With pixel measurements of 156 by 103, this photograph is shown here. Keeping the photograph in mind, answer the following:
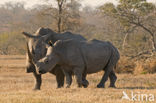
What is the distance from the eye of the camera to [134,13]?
23.7m

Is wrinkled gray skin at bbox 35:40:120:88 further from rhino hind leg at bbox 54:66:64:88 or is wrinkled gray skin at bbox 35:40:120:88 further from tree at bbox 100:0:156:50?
tree at bbox 100:0:156:50

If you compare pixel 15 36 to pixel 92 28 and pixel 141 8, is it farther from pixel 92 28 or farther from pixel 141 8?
pixel 141 8

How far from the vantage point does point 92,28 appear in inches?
2453

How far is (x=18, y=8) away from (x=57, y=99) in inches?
5371

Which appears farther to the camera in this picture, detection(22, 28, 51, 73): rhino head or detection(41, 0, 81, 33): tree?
detection(41, 0, 81, 33): tree

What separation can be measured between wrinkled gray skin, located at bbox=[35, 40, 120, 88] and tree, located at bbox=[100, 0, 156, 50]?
10522 millimetres

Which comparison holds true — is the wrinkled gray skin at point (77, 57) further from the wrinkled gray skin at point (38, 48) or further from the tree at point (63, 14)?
the tree at point (63, 14)

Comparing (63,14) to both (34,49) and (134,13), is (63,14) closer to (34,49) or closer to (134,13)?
(134,13)

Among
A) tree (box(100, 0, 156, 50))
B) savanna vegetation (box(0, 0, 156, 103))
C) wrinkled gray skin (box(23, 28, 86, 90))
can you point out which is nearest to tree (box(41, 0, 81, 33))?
savanna vegetation (box(0, 0, 156, 103))

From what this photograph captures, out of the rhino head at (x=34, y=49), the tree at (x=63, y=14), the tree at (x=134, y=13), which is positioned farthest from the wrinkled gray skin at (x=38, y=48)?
the tree at (x=63, y=14)

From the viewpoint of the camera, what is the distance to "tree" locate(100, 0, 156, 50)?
22.6 meters

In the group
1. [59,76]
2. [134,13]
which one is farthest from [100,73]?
[59,76]

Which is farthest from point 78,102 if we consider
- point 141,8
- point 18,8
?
point 18,8

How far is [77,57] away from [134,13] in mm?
13077
